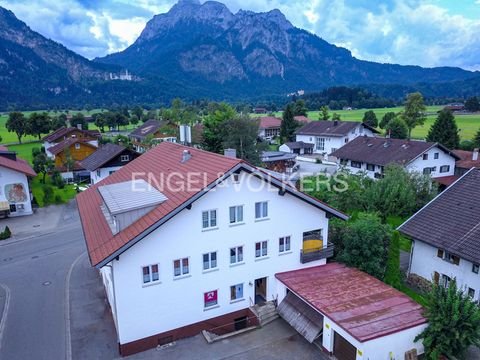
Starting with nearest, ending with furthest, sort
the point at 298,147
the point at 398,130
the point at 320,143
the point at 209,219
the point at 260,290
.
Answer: the point at 209,219 < the point at 260,290 < the point at 298,147 < the point at 320,143 < the point at 398,130

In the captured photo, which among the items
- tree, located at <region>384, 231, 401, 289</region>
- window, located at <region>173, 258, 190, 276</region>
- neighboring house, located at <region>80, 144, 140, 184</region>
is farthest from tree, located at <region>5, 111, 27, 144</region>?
tree, located at <region>384, 231, 401, 289</region>

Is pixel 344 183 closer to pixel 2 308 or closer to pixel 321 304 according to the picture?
pixel 321 304

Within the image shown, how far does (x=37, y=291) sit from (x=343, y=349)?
20.0 m

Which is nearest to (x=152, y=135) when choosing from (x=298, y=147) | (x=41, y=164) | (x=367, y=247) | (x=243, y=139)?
(x=41, y=164)

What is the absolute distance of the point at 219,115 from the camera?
66375 mm

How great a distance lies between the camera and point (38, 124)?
96312mm

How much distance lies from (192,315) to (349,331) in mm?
8149

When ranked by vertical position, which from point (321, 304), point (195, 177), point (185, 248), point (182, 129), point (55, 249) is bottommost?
point (55, 249)

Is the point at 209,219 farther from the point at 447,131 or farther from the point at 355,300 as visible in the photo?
the point at 447,131

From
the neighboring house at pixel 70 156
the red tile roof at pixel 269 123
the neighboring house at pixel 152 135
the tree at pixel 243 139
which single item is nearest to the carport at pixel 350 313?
the tree at pixel 243 139

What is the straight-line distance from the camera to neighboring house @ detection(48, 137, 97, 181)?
56781 mm

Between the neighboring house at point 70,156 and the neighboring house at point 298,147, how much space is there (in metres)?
40.0

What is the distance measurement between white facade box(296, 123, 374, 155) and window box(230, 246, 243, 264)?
201ft

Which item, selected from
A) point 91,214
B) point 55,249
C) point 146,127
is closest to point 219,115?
point 146,127
